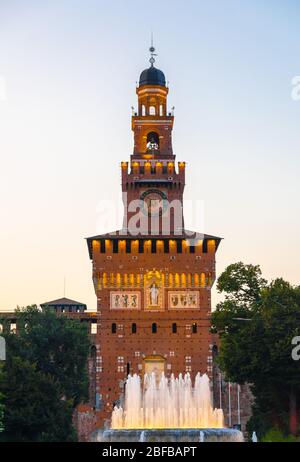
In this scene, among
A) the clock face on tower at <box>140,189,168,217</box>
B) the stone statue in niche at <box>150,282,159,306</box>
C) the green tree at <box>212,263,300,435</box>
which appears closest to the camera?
the green tree at <box>212,263,300,435</box>

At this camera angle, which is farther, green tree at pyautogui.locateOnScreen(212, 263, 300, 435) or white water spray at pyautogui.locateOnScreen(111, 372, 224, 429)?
white water spray at pyautogui.locateOnScreen(111, 372, 224, 429)

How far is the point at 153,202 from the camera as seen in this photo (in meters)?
76.0

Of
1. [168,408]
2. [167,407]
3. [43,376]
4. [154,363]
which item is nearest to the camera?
[43,376]

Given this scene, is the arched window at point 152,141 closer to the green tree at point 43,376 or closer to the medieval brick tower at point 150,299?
the medieval brick tower at point 150,299

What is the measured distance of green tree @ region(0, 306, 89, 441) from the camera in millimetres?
58031

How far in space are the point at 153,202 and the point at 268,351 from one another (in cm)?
2140

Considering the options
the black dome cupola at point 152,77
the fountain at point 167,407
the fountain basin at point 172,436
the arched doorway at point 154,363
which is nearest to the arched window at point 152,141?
the black dome cupola at point 152,77

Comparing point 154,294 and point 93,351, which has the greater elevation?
point 154,294

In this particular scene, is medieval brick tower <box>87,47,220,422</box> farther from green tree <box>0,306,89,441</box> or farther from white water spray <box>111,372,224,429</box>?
white water spray <box>111,372,224,429</box>

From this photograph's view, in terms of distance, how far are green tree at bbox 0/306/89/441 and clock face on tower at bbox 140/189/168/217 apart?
32.0ft

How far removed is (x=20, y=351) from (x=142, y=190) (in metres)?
16.9

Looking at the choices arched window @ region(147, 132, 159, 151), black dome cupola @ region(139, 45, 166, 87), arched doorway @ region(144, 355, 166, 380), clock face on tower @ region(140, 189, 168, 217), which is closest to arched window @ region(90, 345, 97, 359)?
arched doorway @ region(144, 355, 166, 380)

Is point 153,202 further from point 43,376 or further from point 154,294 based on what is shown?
point 43,376

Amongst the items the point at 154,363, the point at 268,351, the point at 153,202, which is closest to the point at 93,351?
the point at 154,363
